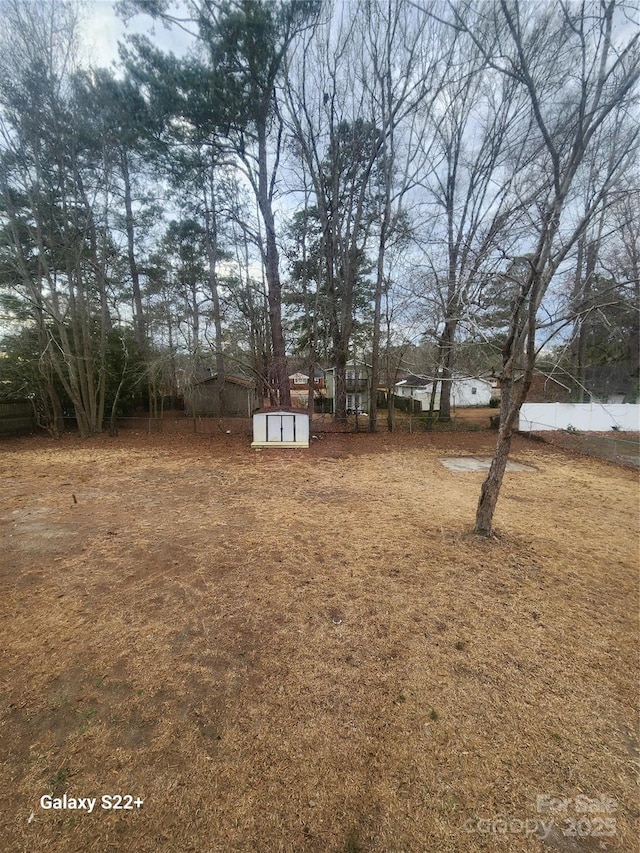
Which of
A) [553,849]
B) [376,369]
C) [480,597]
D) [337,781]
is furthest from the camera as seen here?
[376,369]

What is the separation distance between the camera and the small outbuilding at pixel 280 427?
10.7m

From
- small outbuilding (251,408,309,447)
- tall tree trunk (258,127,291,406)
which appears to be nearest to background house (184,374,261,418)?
tall tree trunk (258,127,291,406)

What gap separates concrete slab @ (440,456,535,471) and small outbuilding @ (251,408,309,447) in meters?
4.32

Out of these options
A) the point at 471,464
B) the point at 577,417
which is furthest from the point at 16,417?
the point at 577,417

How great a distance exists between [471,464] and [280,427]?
18.7 ft

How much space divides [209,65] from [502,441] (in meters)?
12.3

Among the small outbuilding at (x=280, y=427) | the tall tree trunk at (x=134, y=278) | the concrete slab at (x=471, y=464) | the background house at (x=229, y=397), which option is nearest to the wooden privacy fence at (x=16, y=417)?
the tall tree trunk at (x=134, y=278)

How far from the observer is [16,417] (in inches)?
460

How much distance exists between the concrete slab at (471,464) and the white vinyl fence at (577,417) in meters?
4.28

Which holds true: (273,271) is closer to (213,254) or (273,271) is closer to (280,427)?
(213,254)

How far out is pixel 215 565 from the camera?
3.34m

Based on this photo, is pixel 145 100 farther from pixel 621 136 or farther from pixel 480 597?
pixel 480 597

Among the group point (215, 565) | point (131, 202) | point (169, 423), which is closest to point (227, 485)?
point (215, 565)

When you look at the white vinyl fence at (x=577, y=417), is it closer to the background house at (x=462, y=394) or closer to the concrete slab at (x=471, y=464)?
the concrete slab at (x=471, y=464)
